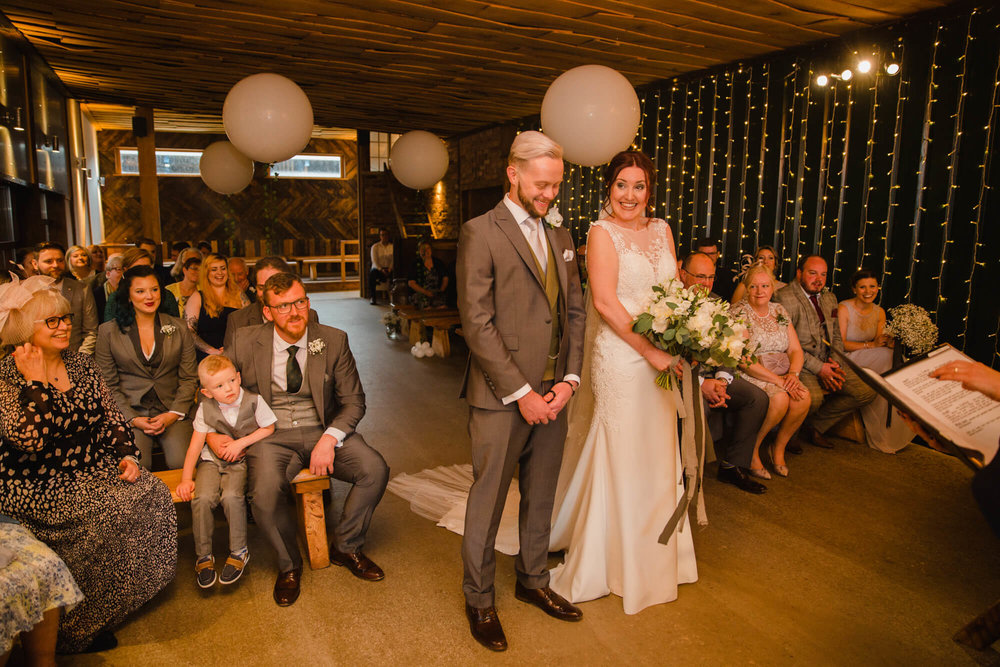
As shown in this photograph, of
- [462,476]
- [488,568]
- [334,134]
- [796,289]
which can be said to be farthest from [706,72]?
[334,134]

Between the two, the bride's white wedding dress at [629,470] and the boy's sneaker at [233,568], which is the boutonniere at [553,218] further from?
the boy's sneaker at [233,568]

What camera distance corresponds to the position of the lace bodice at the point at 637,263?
109 inches

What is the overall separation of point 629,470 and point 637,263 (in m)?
0.88

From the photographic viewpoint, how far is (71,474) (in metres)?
2.50

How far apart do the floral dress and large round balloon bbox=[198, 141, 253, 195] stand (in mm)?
5795

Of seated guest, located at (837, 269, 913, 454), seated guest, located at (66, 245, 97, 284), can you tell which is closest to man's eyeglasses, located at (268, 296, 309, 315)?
seated guest, located at (66, 245, 97, 284)

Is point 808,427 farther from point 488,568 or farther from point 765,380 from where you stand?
point 488,568

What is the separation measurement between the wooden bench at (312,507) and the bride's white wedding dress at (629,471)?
1115 mm

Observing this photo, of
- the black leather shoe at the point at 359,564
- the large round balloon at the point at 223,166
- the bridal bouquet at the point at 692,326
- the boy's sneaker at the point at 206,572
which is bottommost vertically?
the black leather shoe at the point at 359,564

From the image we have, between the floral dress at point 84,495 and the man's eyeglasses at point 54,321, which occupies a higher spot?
the man's eyeglasses at point 54,321

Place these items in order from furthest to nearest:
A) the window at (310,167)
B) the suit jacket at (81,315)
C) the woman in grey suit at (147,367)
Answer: the window at (310,167) < the suit jacket at (81,315) < the woman in grey suit at (147,367)

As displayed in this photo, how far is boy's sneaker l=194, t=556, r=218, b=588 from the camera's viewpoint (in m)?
2.82

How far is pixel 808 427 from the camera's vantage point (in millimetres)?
5039

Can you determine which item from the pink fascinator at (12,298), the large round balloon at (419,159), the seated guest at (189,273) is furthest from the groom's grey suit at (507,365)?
the large round balloon at (419,159)
